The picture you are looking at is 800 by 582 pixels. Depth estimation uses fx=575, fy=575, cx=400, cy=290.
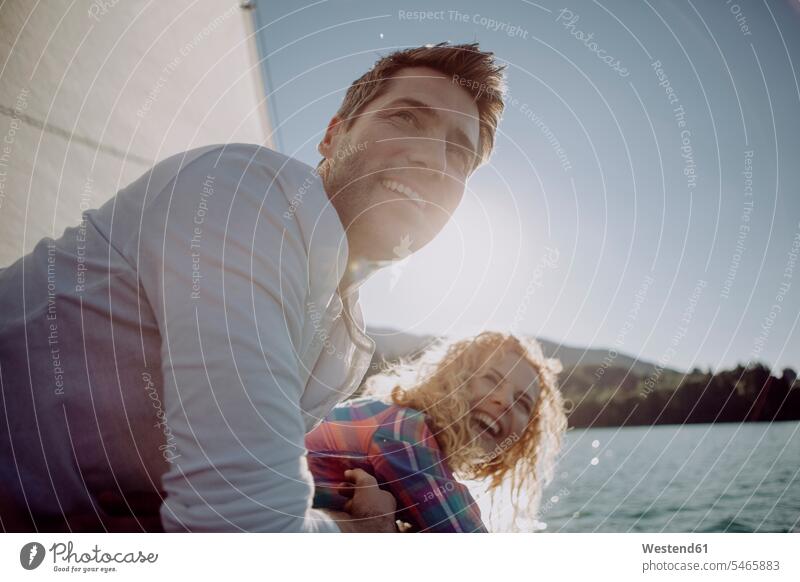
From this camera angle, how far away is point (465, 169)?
2.66ft

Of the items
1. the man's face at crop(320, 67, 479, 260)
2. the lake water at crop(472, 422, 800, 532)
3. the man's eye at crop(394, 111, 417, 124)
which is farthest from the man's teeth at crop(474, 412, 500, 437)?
the man's eye at crop(394, 111, 417, 124)

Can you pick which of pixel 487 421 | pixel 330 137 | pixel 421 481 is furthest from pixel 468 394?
pixel 330 137

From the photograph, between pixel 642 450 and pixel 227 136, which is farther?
pixel 642 450

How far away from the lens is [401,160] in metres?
0.77

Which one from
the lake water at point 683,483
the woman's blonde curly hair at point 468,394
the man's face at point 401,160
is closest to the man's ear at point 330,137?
the man's face at point 401,160

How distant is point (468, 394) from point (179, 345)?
472 millimetres

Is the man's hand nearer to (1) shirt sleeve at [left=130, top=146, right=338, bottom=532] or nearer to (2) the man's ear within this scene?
(1) shirt sleeve at [left=130, top=146, right=338, bottom=532]

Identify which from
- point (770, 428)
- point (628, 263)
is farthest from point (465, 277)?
point (770, 428)

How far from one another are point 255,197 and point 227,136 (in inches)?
13.5
